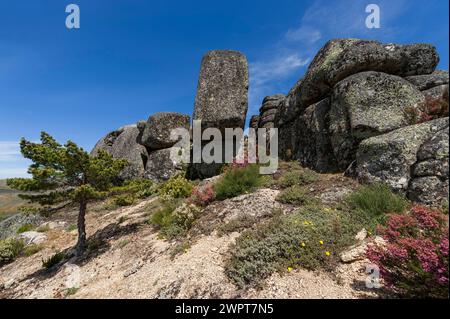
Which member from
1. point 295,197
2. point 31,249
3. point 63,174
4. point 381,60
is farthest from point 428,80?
point 31,249

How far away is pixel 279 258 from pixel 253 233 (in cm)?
106

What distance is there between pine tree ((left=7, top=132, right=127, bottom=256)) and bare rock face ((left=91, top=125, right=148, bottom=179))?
7626mm

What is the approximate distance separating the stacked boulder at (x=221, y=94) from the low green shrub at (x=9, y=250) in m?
9.80

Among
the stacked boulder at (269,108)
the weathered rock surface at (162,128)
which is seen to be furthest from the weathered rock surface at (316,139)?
the weathered rock surface at (162,128)

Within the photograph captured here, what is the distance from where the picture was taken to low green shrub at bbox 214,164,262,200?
9297 mm

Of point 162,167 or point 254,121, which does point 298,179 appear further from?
point 254,121

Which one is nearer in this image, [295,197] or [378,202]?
[378,202]

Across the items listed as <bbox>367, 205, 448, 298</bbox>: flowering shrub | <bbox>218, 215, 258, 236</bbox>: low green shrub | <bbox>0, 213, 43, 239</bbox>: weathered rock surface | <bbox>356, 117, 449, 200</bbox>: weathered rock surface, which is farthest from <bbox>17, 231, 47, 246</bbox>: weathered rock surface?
<bbox>356, 117, 449, 200</bbox>: weathered rock surface

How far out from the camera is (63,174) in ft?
24.6

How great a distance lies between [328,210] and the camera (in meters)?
6.54

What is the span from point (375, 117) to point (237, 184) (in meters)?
5.80

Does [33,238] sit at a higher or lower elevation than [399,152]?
lower

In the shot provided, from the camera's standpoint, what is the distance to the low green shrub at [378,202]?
604 cm

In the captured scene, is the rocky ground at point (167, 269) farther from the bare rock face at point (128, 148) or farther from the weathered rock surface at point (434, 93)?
the bare rock face at point (128, 148)
